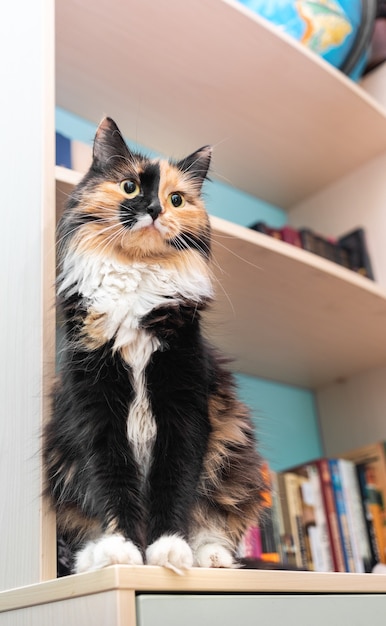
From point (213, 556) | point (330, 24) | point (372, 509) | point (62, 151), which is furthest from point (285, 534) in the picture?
point (330, 24)

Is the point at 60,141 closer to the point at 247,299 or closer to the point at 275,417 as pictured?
the point at 247,299

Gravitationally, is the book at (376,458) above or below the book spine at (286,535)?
above

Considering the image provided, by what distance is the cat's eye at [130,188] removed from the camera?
2.69 feet

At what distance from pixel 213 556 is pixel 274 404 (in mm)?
957

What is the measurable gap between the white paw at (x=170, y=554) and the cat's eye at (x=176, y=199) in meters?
0.43

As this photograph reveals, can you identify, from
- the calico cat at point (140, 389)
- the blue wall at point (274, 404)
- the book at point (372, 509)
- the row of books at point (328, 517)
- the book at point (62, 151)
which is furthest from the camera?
the blue wall at point (274, 404)

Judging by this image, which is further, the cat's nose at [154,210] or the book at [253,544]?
the book at [253,544]

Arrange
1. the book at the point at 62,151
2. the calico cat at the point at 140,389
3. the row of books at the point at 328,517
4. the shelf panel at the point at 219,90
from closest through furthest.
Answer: the calico cat at the point at 140,389
the book at the point at 62,151
the shelf panel at the point at 219,90
the row of books at the point at 328,517

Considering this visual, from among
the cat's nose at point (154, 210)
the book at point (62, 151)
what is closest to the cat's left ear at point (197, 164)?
the cat's nose at point (154, 210)

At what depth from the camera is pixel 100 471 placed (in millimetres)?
704

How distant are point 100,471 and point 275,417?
1.01 m

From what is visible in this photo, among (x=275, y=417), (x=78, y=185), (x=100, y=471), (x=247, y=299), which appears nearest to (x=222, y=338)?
(x=247, y=299)

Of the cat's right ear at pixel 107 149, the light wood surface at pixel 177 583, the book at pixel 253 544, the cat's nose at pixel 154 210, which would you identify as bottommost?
the light wood surface at pixel 177 583

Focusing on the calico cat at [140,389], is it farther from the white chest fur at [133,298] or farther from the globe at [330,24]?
the globe at [330,24]
